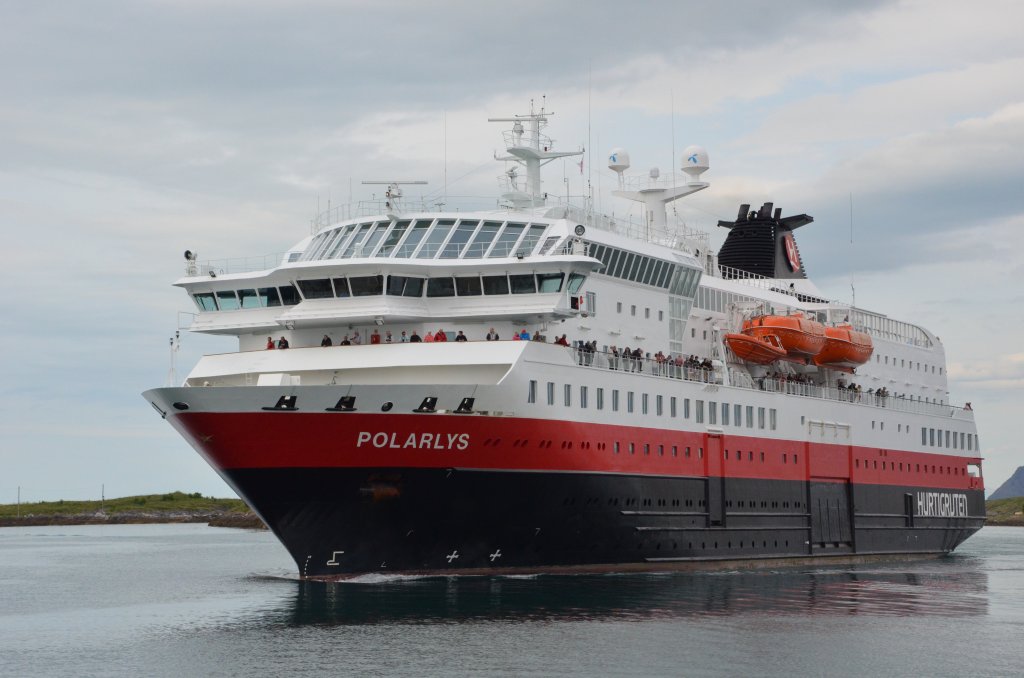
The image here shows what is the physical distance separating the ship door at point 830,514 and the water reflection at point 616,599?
14.0ft

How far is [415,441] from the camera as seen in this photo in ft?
100

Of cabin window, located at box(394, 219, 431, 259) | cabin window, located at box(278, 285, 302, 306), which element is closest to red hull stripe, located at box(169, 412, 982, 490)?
cabin window, located at box(278, 285, 302, 306)

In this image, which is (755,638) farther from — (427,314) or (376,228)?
(376,228)

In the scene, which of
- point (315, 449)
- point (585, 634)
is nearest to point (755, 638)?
point (585, 634)

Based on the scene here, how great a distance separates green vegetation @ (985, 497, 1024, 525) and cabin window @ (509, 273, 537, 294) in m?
99.0

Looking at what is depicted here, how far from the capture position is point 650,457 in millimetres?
35875

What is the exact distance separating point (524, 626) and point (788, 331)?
19.0m

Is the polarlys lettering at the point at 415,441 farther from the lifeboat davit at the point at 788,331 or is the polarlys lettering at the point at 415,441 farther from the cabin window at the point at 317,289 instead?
the lifeboat davit at the point at 788,331

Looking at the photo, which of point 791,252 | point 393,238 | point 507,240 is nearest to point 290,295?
point 393,238

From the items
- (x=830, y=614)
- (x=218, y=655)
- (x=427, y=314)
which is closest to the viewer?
(x=218, y=655)

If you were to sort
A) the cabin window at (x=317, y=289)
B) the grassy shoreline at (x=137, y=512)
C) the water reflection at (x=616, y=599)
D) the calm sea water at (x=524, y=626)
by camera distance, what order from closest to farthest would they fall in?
1. the calm sea water at (x=524, y=626)
2. the water reflection at (x=616, y=599)
3. the cabin window at (x=317, y=289)
4. the grassy shoreline at (x=137, y=512)

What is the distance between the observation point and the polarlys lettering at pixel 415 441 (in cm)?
3019

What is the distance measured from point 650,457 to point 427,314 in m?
7.55

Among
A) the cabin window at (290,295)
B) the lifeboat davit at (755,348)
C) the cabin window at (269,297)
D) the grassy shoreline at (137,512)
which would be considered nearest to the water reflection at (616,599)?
the lifeboat davit at (755,348)
